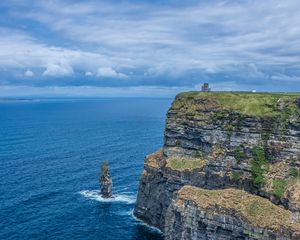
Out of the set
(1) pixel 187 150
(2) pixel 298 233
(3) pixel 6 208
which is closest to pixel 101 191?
(3) pixel 6 208

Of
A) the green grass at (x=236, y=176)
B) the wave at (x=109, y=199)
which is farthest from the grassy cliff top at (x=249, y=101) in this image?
the wave at (x=109, y=199)

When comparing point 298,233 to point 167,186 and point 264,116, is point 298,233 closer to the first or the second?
point 264,116

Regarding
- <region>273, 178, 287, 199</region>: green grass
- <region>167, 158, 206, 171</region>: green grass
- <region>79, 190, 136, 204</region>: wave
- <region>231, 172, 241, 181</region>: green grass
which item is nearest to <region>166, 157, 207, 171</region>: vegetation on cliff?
<region>167, 158, 206, 171</region>: green grass

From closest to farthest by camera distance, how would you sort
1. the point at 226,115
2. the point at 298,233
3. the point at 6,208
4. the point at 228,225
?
the point at 298,233 → the point at 228,225 → the point at 226,115 → the point at 6,208

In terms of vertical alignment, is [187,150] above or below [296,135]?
below

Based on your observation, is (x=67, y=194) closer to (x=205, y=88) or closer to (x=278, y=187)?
(x=205, y=88)

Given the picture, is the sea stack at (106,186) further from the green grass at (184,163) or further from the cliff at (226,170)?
the green grass at (184,163)
